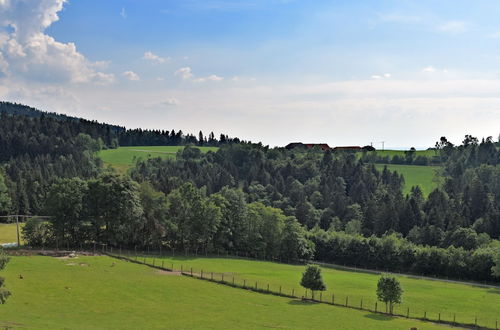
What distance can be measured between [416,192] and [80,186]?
12944 centimetres

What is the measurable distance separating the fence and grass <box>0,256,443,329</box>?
2.73 m

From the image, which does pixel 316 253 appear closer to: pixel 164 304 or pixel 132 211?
pixel 132 211

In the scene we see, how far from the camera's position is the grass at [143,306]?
52125mm

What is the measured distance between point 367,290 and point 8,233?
9503 centimetres

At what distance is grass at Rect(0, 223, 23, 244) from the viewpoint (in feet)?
379

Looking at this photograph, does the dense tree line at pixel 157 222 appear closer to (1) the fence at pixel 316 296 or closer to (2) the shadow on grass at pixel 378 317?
(1) the fence at pixel 316 296

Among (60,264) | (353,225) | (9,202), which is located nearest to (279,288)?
(60,264)

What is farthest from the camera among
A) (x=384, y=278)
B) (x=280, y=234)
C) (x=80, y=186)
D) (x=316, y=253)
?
(x=316, y=253)

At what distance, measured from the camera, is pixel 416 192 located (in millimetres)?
186125

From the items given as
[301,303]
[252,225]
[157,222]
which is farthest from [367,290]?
[157,222]

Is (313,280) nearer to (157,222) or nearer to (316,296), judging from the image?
(316,296)

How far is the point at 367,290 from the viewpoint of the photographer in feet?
274

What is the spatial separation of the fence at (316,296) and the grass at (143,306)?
273 cm

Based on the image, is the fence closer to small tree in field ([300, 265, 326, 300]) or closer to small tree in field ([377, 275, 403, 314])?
small tree in field ([377, 275, 403, 314])
